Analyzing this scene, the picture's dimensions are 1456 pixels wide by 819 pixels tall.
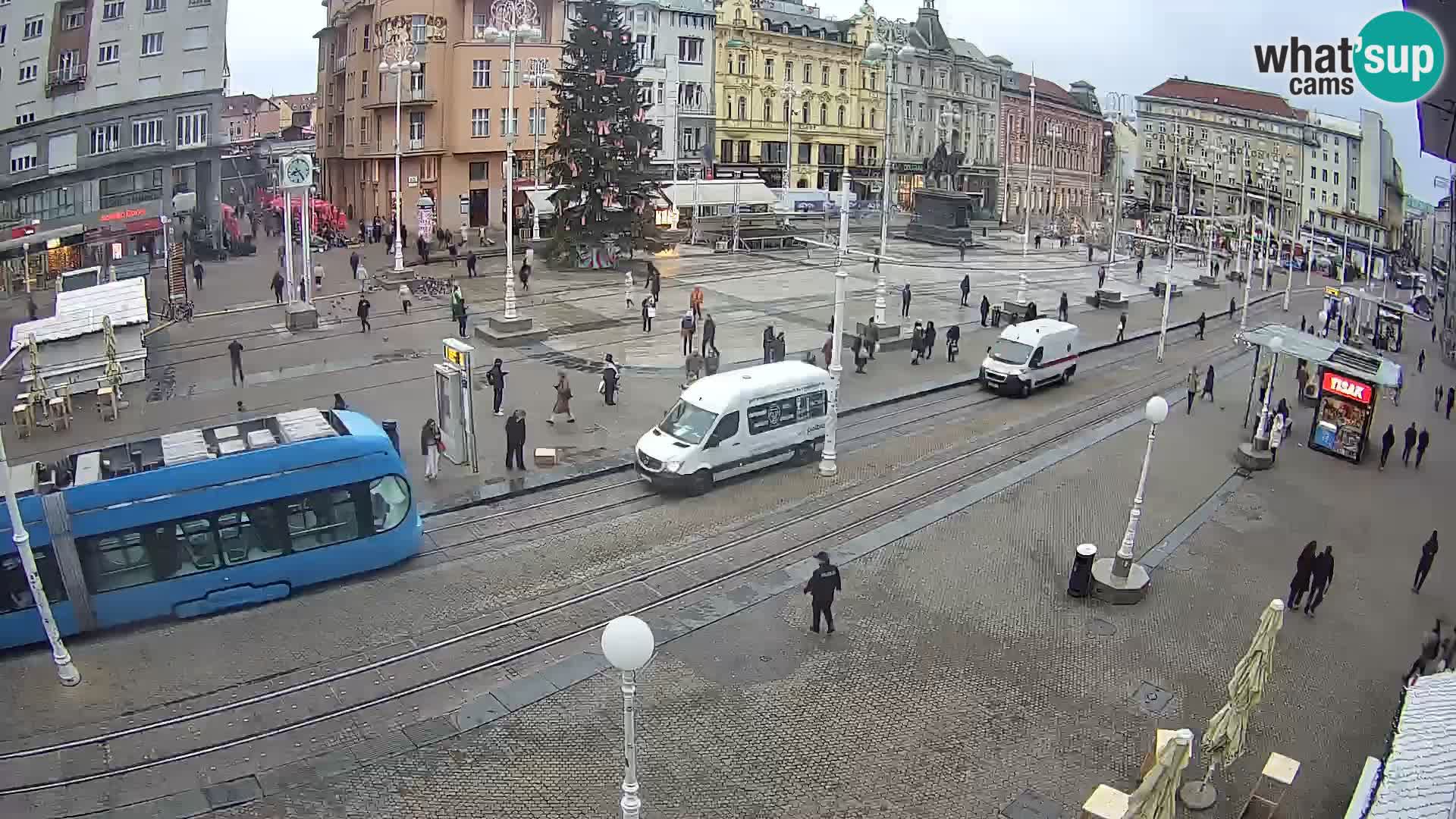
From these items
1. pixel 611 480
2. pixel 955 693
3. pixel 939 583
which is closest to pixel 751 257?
pixel 611 480

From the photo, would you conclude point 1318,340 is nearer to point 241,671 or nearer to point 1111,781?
point 1111,781

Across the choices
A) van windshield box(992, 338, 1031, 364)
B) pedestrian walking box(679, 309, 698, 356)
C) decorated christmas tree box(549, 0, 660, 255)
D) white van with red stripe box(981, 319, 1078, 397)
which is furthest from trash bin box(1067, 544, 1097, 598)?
decorated christmas tree box(549, 0, 660, 255)

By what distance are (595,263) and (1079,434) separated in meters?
25.6

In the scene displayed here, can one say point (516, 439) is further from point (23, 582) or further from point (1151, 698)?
point (1151, 698)

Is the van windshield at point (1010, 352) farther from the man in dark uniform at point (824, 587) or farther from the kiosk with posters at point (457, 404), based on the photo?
the man in dark uniform at point (824, 587)

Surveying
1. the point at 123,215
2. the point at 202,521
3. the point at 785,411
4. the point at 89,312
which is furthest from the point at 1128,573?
the point at 123,215

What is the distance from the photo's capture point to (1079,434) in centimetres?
2472

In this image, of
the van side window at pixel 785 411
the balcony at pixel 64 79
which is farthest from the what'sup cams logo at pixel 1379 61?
the balcony at pixel 64 79

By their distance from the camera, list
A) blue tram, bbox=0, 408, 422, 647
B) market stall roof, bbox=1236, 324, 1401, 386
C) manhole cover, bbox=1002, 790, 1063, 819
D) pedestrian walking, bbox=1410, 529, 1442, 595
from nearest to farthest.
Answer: manhole cover, bbox=1002, 790, 1063, 819 → blue tram, bbox=0, 408, 422, 647 → pedestrian walking, bbox=1410, 529, 1442, 595 → market stall roof, bbox=1236, 324, 1401, 386

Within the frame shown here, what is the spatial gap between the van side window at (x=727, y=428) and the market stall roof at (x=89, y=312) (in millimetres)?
15142

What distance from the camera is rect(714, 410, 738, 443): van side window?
19.4 meters

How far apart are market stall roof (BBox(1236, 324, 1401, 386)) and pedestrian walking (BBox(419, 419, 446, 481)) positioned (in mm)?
17209

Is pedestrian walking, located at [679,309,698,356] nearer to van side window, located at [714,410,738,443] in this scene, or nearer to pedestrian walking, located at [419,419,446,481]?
van side window, located at [714,410,738,443]

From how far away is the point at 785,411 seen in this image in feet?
67.6
